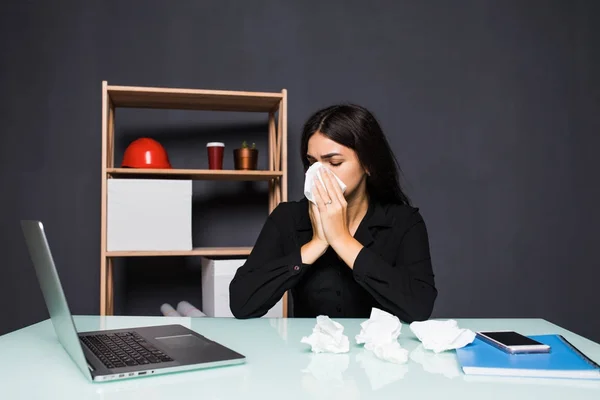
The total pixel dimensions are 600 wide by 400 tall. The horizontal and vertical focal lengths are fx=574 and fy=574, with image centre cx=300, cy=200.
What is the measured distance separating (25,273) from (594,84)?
3.06 meters

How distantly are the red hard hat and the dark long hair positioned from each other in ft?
2.63

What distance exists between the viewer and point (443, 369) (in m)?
0.92

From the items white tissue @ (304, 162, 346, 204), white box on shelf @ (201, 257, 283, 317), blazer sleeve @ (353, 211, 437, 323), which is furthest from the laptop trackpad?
white box on shelf @ (201, 257, 283, 317)

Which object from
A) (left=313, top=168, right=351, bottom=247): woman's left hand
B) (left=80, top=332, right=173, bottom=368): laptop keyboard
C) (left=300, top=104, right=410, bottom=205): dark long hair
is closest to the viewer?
(left=80, top=332, right=173, bottom=368): laptop keyboard

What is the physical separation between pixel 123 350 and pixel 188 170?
1.42 m

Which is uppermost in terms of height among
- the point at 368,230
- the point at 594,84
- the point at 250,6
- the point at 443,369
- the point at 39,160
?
the point at 250,6

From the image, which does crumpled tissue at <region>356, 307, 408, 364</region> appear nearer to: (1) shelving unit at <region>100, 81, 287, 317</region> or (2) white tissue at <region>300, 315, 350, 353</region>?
(2) white tissue at <region>300, 315, 350, 353</region>

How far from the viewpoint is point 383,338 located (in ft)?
3.26

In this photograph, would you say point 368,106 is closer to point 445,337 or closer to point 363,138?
point 363,138

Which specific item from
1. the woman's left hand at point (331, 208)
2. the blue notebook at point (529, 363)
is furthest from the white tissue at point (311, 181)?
the blue notebook at point (529, 363)

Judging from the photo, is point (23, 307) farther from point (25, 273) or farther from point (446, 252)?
point (446, 252)

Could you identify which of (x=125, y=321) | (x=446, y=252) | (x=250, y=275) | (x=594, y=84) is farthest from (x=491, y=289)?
(x=125, y=321)

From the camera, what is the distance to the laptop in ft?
2.71

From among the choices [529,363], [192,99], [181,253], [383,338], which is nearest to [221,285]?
[181,253]
